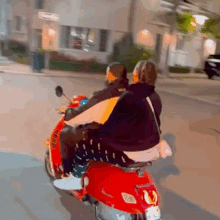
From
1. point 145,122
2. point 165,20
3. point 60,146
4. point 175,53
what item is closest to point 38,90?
point 60,146

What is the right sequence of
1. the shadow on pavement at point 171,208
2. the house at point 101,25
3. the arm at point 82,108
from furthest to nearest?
the house at point 101,25, the shadow on pavement at point 171,208, the arm at point 82,108

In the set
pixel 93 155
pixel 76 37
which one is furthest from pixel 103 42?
pixel 93 155

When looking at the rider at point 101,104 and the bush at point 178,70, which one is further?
the bush at point 178,70

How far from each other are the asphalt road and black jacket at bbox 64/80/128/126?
46.7 inches

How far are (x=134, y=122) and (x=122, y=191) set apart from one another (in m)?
0.61

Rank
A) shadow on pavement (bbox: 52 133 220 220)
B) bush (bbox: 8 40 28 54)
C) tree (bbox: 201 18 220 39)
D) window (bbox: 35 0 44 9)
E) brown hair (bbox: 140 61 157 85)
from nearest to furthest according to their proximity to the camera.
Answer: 1. brown hair (bbox: 140 61 157 85)
2. shadow on pavement (bbox: 52 133 220 220)
3. window (bbox: 35 0 44 9)
4. tree (bbox: 201 18 220 39)
5. bush (bbox: 8 40 28 54)

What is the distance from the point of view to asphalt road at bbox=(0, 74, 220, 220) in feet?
12.1

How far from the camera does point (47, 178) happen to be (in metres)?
4.37

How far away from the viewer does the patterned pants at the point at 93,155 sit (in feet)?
9.47

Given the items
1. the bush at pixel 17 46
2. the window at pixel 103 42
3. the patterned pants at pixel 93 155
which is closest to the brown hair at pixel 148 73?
the patterned pants at pixel 93 155

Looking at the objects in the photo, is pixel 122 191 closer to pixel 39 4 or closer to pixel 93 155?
pixel 93 155

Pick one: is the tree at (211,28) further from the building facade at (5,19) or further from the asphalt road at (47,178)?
the asphalt road at (47,178)

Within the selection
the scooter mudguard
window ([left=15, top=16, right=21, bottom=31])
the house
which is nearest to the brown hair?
the scooter mudguard

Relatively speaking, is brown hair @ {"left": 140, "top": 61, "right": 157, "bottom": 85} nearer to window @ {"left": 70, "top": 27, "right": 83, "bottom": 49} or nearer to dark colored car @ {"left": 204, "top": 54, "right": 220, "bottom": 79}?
dark colored car @ {"left": 204, "top": 54, "right": 220, "bottom": 79}
